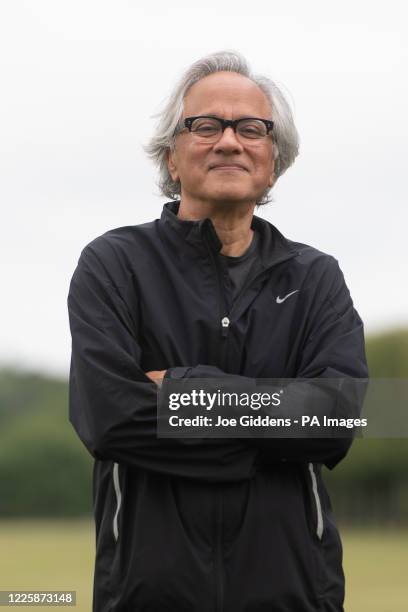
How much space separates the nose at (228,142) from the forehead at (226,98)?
7 cm

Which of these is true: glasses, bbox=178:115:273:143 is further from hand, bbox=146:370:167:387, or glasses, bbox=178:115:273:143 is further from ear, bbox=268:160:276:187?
hand, bbox=146:370:167:387

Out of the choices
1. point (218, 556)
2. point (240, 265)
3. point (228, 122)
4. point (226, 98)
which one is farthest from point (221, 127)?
point (218, 556)

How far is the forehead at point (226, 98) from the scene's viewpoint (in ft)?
15.2

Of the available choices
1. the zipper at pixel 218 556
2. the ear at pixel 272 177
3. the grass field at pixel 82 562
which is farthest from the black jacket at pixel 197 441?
the grass field at pixel 82 562

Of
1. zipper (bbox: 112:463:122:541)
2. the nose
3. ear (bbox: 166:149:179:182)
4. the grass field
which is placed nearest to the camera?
zipper (bbox: 112:463:122:541)

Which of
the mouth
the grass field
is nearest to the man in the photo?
the mouth

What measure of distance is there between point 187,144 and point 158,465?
1310 millimetres

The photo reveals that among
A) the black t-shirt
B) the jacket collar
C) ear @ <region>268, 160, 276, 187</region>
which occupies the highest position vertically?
ear @ <region>268, 160, 276, 187</region>

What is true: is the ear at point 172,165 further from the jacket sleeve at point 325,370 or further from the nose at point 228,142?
the jacket sleeve at point 325,370

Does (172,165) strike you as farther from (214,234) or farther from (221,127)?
(214,234)

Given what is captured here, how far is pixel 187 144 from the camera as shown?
468 cm

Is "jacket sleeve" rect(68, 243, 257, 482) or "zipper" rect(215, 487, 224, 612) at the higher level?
"jacket sleeve" rect(68, 243, 257, 482)

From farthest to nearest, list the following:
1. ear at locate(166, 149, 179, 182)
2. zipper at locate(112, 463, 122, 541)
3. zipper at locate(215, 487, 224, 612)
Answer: ear at locate(166, 149, 179, 182) < zipper at locate(112, 463, 122, 541) < zipper at locate(215, 487, 224, 612)

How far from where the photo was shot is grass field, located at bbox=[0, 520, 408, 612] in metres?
23.4
